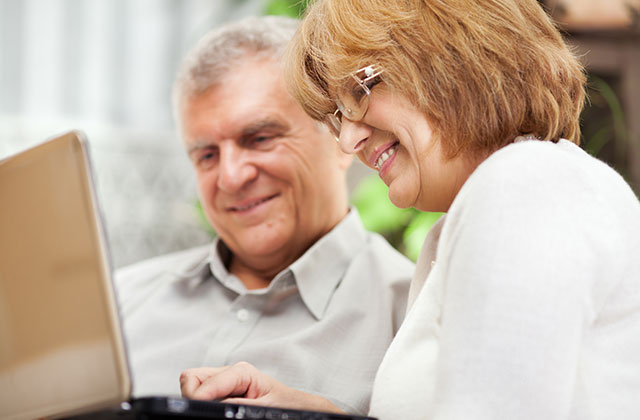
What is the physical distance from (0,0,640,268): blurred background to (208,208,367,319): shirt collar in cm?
115

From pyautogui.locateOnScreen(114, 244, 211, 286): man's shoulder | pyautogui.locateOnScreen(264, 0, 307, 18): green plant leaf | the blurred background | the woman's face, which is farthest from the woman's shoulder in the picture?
the blurred background

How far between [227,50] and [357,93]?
2.11 feet

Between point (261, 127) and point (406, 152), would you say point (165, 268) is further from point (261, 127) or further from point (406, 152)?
point (406, 152)

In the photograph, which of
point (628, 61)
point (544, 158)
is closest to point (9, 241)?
point (544, 158)

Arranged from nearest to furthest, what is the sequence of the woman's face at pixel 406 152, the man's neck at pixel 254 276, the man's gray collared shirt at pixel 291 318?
the woman's face at pixel 406 152
the man's gray collared shirt at pixel 291 318
the man's neck at pixel 254 276

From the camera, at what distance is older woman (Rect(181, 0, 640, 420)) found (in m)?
0.67

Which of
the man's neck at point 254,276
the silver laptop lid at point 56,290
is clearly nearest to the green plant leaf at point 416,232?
the man's neck at point 254,276

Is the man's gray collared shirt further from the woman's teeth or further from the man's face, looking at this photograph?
the woman's teeth

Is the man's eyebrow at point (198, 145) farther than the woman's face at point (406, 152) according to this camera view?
Yes

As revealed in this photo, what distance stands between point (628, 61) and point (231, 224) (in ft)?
6.11

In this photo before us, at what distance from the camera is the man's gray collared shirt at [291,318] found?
124cm

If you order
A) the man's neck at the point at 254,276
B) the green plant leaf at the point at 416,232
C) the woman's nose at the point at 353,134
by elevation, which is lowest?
the green plant leaf at the point at 416,232

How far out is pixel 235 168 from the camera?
147cm

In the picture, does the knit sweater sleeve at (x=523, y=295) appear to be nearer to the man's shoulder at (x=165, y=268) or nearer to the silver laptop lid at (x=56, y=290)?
the silver laptop lid at (x=56, y=290)
